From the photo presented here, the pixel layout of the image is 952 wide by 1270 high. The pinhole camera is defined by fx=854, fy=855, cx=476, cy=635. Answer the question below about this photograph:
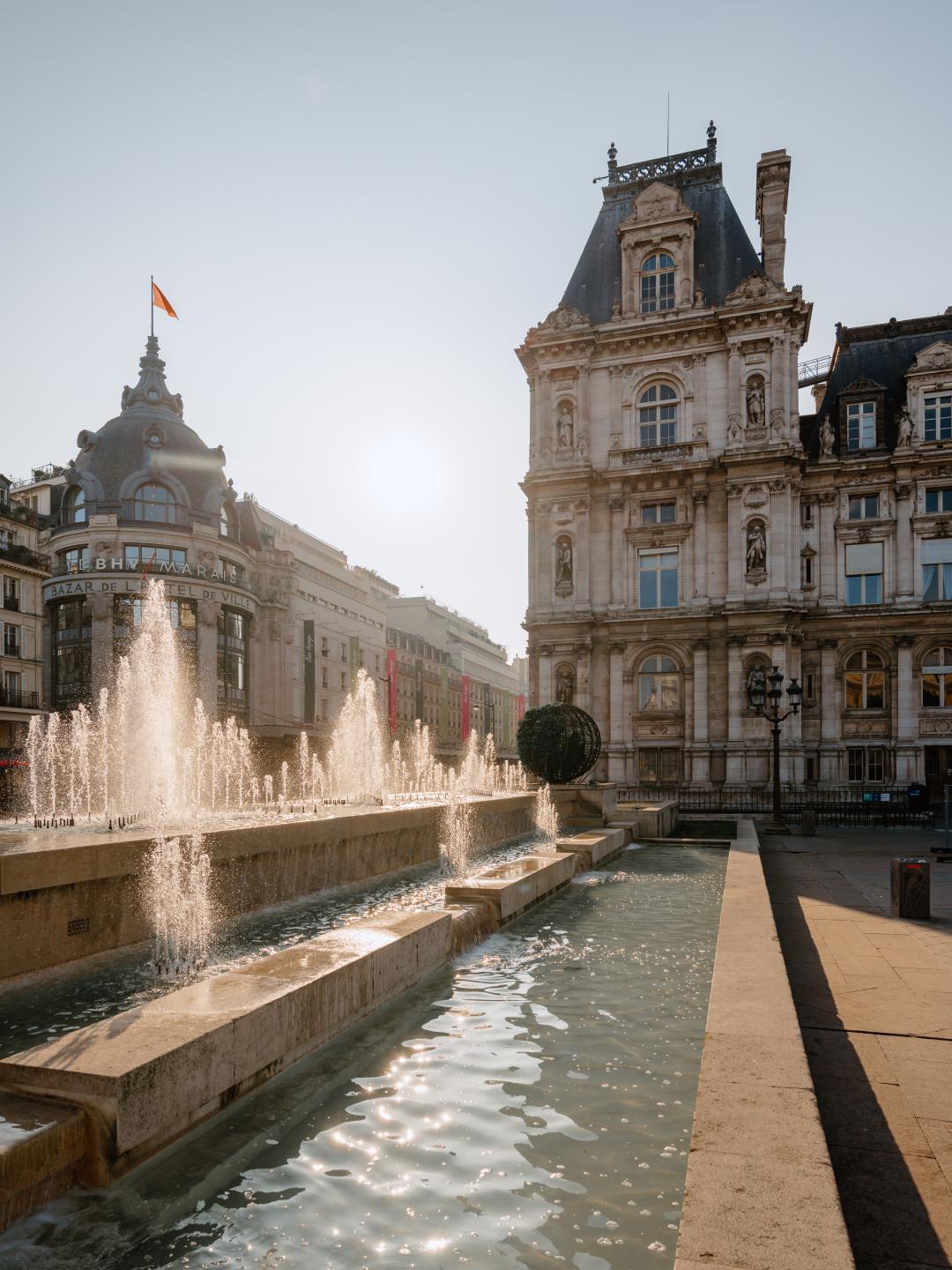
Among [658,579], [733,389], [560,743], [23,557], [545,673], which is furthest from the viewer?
[23,557]

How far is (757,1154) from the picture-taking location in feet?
12.1

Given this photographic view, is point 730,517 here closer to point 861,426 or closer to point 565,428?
point 861,426

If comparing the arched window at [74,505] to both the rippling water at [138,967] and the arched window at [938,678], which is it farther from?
the rippling water at [138,967]

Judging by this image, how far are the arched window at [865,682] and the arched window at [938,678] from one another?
62.8 inches

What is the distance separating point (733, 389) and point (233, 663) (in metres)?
38.0

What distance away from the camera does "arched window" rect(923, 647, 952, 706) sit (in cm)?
3525

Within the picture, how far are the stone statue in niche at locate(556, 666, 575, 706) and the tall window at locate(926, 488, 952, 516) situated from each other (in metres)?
16.7

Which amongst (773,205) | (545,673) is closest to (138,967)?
(545,673)

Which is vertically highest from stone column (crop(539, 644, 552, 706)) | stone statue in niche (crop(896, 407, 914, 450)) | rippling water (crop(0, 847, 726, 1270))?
stone statue in niche (crop(896, 407, 914, 450))

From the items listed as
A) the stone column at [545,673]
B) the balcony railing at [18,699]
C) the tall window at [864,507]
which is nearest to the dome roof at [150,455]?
the balcony railing at [18,699]

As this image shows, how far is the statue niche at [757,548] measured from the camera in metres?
35.9

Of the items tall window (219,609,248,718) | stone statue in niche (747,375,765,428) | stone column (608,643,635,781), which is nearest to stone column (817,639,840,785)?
stone column (608,643,635,781)

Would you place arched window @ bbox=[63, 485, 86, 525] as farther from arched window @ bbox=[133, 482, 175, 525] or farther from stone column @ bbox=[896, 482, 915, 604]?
stone column @ bbox=[896, 482, 915, 604]

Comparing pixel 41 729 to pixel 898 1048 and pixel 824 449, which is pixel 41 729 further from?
pixel 898 1048
